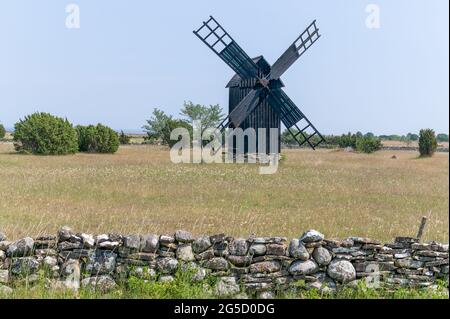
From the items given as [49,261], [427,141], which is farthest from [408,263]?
[427,141]

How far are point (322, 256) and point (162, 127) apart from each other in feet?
143

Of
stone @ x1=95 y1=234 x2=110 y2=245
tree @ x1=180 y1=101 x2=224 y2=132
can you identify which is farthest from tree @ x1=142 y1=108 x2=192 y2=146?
stone @ x1=95 y1=234 x2=110 y2=245

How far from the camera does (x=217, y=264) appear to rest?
5.79 metres

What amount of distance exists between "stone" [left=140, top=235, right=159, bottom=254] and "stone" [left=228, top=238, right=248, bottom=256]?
920 mm

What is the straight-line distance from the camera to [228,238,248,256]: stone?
19.1 ft

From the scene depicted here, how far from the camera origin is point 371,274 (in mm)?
5820

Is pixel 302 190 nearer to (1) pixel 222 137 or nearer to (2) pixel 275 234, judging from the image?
(2) pixel 275 234

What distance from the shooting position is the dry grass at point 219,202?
9453mm

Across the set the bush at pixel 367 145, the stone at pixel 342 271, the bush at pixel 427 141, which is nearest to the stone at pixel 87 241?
the stone at pixel 342 271

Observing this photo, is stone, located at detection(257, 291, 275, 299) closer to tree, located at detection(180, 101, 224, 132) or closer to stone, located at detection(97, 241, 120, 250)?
stone, located at detection(97, 241, 120, 250)

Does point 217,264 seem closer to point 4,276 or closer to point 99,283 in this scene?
point 99,283

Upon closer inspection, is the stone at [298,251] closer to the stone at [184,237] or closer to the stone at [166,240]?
the stone at [184,237]
